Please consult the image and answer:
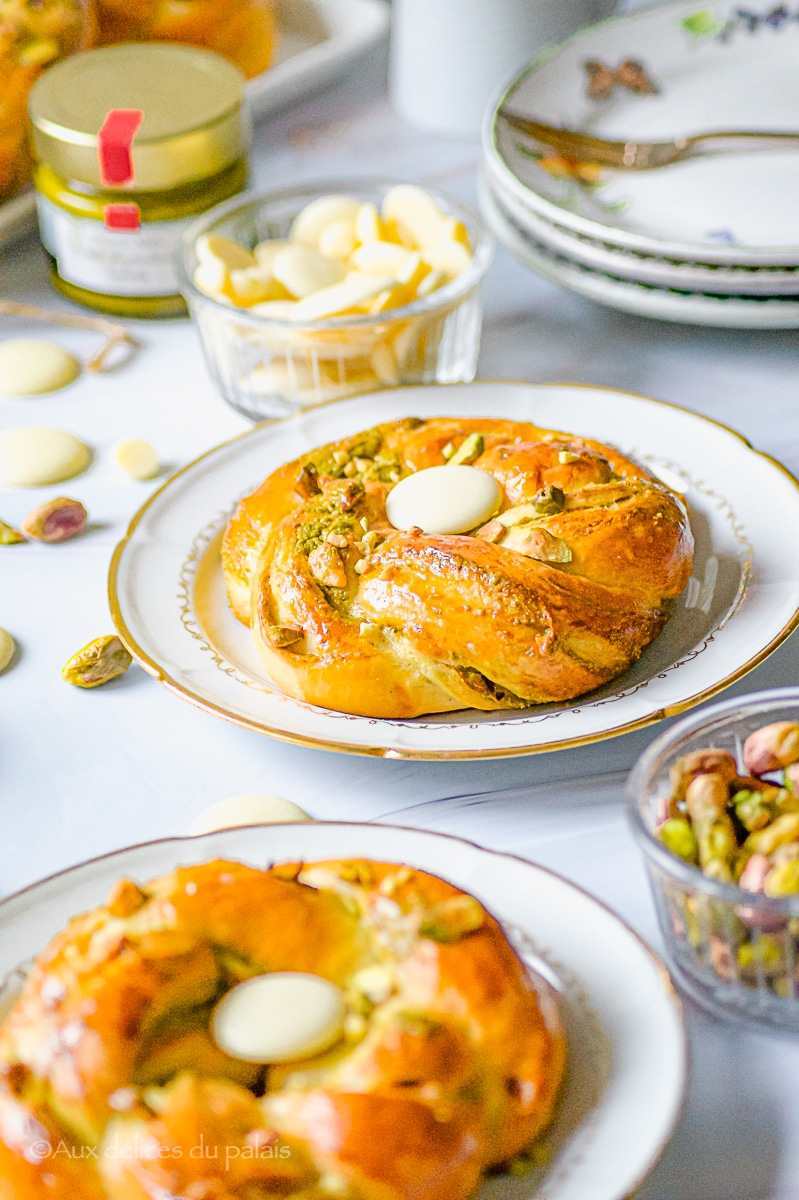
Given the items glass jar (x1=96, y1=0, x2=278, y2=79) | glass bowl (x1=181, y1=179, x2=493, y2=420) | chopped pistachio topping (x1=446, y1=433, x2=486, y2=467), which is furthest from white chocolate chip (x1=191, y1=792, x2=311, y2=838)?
glass jar (x1=96, y1=0, x2=278, y2=79)

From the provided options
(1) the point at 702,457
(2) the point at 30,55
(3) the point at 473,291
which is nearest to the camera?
(1) the point at 702,457

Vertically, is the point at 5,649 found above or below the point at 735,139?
below

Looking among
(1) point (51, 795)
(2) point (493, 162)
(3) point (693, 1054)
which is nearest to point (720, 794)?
(3) point (693, 1054)

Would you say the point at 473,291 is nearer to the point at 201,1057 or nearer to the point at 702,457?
the point at 702,457

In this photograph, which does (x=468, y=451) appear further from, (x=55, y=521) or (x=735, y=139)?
(x=735, y=139)

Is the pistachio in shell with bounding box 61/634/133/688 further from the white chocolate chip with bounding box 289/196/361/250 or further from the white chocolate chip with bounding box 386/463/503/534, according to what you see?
the white chocolate chip with bounding box 289/196/361/250

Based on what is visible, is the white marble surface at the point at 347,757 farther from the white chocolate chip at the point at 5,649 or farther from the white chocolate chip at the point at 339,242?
the white chocolate chip at the point at 339,242

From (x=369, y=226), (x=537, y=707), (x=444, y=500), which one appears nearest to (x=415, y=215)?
(x=369, y=226)
